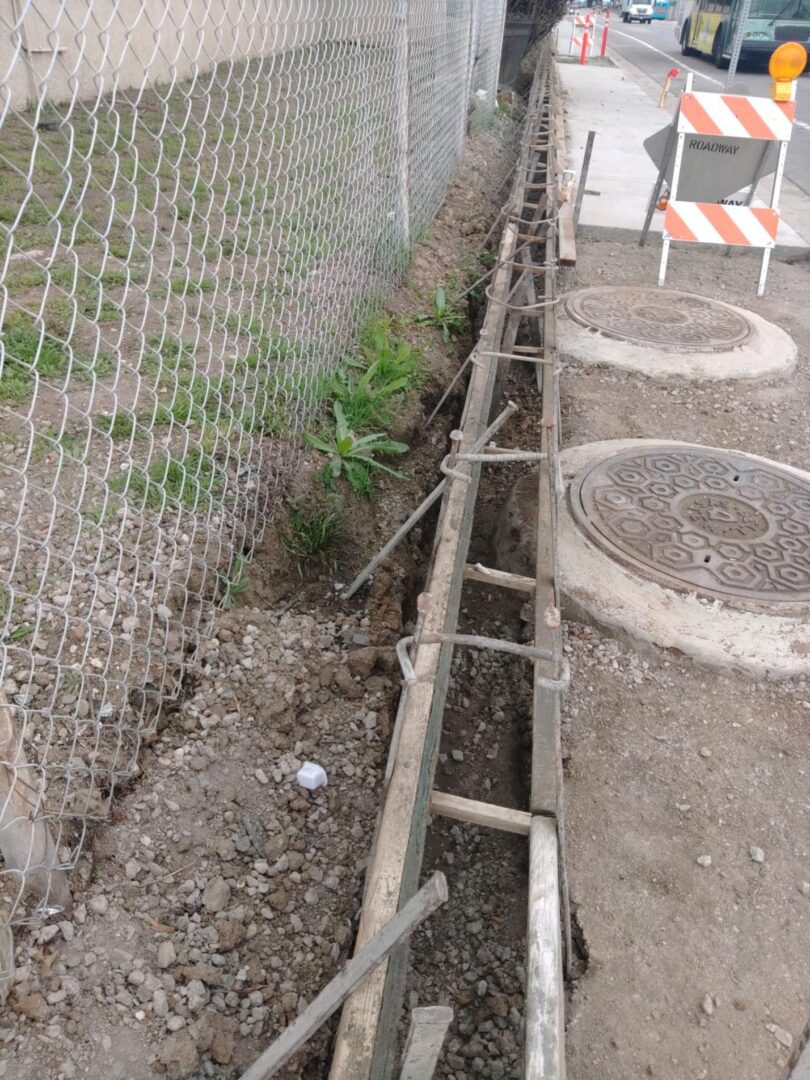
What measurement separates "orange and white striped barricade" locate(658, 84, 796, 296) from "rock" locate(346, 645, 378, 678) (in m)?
4.86

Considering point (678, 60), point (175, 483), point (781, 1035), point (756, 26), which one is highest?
point (756, 26)

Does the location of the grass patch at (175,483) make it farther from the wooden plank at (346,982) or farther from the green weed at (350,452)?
the wooden plank at (346,982)

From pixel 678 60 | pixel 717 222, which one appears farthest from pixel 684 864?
pixel 678 60

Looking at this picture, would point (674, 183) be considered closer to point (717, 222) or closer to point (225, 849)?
point (717, 222)

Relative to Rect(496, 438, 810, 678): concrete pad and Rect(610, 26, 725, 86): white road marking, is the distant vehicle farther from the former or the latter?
Rect(496, 438, 810, 678): concrete pad

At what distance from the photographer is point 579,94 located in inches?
611

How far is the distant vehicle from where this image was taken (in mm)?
50875

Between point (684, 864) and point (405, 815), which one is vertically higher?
point (405, 815)

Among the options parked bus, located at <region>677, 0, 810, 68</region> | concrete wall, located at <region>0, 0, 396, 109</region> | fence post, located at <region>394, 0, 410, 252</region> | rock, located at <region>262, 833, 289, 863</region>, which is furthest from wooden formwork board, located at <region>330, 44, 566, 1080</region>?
parked bus, located at <region>677, 0, 810, 68</region>

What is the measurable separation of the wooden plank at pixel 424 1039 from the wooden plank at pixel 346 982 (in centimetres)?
11

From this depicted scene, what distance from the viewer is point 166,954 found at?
1771mm

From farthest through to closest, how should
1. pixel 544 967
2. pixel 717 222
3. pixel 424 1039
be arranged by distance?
pixel 717 222 → pixel 544 967 → pixel 424 1039

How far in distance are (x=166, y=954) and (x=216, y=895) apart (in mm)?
177

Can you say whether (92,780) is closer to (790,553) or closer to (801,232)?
(790,553)
